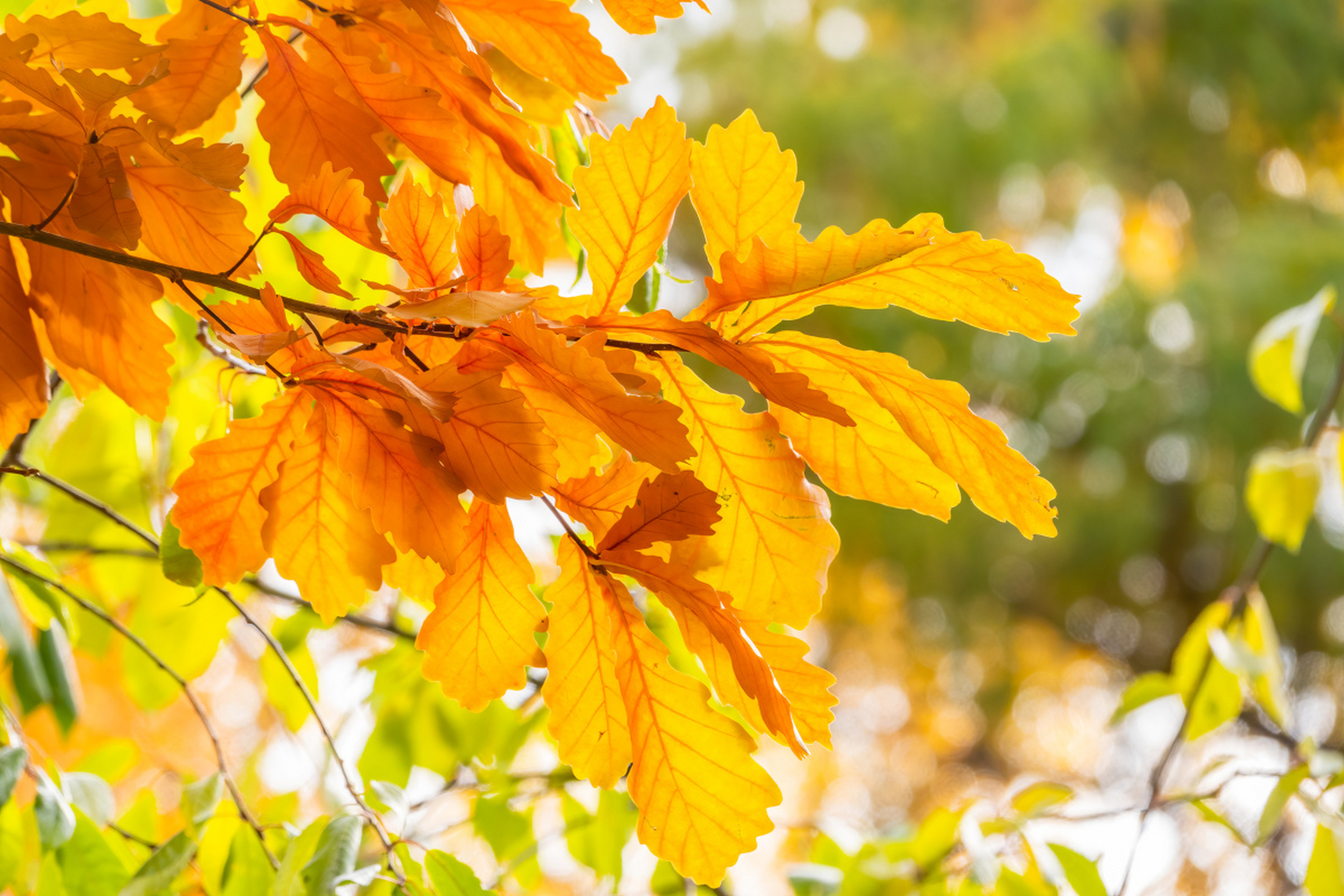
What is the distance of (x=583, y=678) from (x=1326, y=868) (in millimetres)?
429

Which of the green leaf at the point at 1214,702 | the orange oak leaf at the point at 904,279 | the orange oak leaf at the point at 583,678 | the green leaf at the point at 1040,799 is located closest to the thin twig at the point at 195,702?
the orange oak leaf at the point at 583,678

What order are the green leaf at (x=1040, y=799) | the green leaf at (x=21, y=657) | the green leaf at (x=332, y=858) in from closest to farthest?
the green leaf at (x=332, y=858), the green leaf at (x=21, y=657), the green leaf at (x=1040, y=799)

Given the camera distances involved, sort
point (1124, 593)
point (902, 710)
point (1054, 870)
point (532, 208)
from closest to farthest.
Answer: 1. point (532, 208)
2. point (1054, 870)
3. point (1124, 593)
4. point (902, 710)

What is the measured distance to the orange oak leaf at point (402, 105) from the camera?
31cm

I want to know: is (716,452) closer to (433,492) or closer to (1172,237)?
(433,492)

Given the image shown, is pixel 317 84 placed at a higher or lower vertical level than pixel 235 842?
higher

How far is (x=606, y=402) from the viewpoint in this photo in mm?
241

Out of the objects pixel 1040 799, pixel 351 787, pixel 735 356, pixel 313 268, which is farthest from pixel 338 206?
pixel 1040 799

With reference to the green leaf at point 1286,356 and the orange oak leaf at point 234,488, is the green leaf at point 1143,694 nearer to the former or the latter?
→ the green leaf at point 1286,356

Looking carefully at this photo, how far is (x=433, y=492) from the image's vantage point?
267mm

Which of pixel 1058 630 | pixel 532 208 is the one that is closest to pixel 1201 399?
pixel 1058 630

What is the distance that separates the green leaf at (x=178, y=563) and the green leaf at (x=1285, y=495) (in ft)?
2.30

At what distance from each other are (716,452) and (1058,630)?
4.94 metres

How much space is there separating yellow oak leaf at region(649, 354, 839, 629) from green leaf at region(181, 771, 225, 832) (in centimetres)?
29
